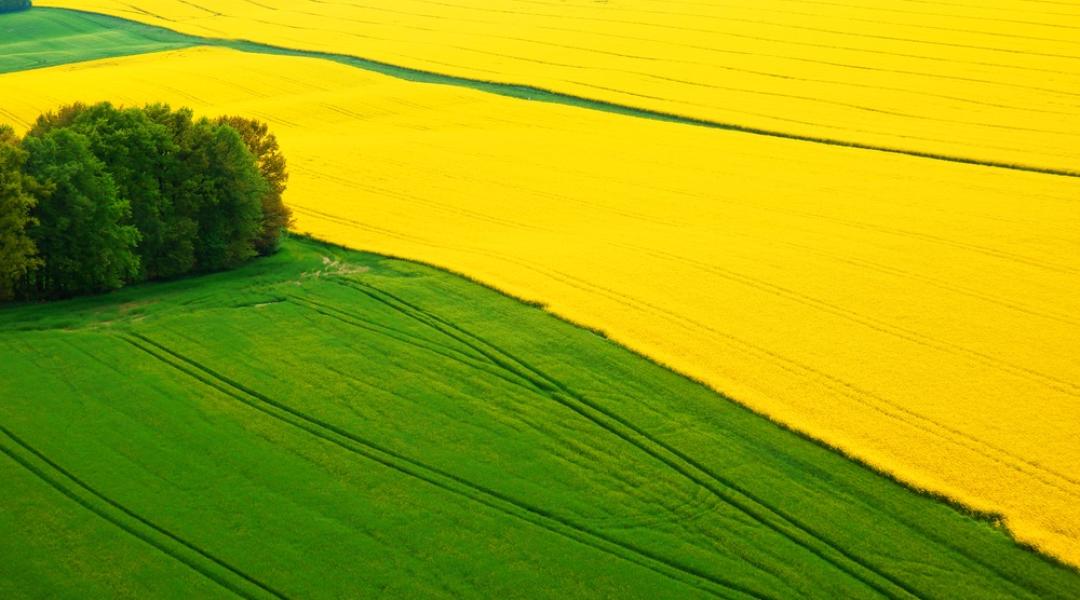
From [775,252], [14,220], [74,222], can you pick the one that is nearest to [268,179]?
[74,222]

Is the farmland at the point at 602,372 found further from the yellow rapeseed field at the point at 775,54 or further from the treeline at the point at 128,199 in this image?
the treeline at the point at 128,199

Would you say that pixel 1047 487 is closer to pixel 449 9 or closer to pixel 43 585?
pixel 43 585

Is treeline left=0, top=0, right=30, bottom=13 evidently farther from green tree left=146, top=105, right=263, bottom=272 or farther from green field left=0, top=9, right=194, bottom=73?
green tree left=146, top=105, right=263, bottom=272

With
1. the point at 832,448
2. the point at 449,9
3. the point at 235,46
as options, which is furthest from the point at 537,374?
the point at 449,9

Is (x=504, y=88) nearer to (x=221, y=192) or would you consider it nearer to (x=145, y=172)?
(x=221, y=192)

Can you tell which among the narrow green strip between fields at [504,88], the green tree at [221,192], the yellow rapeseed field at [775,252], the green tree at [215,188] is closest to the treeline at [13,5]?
the narrow green strip between fields at [504,88]

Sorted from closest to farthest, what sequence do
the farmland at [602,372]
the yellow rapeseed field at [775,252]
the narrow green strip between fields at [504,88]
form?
the farmland at [602,372] → the yellow rapeseed field at [775,252] → the narrow green strip between fields at [504,88]
